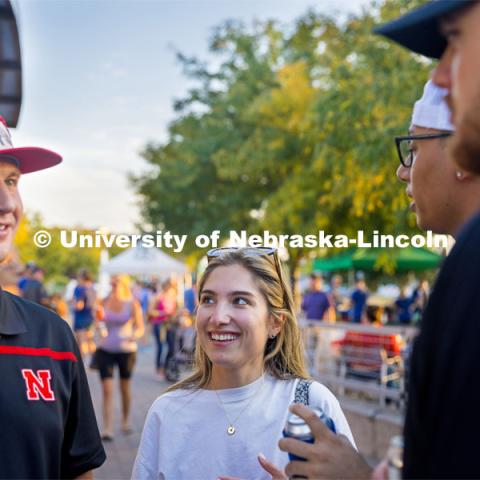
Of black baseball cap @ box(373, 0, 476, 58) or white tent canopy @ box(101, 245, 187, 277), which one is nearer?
black baseball cap @ box(373, 0, 476, 58)

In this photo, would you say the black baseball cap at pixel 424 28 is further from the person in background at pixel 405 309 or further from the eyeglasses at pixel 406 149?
the person in background at pixel 405 309

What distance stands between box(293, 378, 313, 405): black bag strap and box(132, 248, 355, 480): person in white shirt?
0.01 m

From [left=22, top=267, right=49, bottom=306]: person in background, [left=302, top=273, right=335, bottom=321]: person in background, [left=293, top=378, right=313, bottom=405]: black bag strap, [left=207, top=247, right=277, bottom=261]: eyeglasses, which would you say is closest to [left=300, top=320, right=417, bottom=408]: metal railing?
[left=302, top=273, right=335, bottom=321]: person in background

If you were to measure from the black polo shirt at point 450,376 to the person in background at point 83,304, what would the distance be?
12.7m

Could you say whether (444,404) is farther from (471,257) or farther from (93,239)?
(93,239)

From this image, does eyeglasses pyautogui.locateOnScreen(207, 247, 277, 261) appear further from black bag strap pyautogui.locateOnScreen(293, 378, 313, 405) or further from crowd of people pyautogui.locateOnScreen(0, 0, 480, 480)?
black bag strap pyautogui.locateOnScreen(293, 378, 313, 405)

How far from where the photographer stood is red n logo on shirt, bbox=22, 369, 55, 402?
2164 mm

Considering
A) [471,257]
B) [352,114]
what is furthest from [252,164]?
[471,257]

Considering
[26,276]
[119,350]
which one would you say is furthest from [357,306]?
[119,350]

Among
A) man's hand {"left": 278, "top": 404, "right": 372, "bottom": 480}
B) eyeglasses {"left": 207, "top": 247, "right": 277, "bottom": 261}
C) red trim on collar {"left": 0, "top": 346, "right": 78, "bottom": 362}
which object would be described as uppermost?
eyeglasses {"left": 207, "top": 247, "right": 277, "bottom": 261}

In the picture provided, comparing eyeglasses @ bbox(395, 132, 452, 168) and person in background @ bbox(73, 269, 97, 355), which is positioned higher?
eyeglasses @ bbox(395, 132, 452, 168)

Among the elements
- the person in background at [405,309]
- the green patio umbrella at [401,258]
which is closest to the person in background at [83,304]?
the green patio umbrella at [401,258]

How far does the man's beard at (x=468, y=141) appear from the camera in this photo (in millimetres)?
1214

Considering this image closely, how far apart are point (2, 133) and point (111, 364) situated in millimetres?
6244
